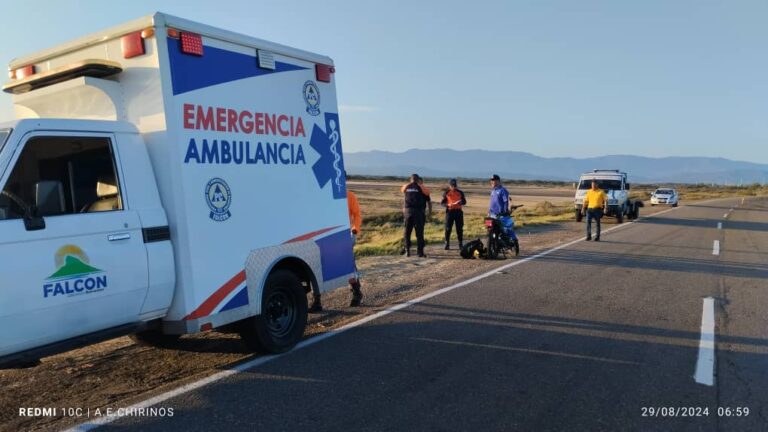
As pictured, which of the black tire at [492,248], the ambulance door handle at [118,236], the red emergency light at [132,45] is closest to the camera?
the ambulance door handle at [118,236]

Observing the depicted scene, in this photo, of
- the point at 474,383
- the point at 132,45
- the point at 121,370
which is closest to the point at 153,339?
the point at 121,370

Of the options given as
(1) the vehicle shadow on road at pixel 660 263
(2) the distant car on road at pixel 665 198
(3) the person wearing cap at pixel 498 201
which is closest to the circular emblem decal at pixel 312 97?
(3) the person wearing cap at pixel 498 201

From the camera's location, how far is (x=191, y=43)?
4953 millimetres

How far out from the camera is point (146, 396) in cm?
462

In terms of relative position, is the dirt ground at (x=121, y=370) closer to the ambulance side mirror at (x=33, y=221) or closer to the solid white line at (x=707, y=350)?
the ambulance side mirror at (x=33, y=221)

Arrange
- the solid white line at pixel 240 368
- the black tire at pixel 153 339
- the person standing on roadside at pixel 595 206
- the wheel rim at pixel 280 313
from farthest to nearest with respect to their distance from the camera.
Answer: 1. the person standing on roadside at pixel 595 206
2. the black tire at pixel 153 339
3. the wheel rim at pixel 280 313
4. the solid white line at pixel 240 368

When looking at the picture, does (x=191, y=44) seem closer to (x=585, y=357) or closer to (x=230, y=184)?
(x=230, y=184)

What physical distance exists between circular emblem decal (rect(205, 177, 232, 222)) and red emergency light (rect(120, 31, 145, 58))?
120 centimetres

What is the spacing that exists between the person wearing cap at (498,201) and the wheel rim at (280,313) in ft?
25.7

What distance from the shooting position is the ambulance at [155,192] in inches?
159

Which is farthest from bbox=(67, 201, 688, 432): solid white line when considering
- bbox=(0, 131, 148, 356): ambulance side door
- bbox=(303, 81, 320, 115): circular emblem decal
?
bbox=(303, 81, 320, 115): circular emblem decal

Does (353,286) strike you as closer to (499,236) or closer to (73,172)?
(73,172)

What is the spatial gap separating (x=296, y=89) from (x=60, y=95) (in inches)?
87.8

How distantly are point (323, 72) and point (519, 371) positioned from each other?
3876 mm
